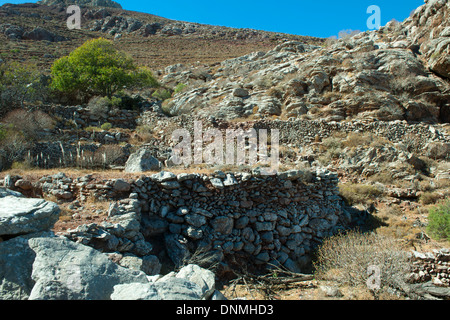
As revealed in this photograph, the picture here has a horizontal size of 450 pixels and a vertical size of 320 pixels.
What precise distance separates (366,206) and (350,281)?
5.28 metres

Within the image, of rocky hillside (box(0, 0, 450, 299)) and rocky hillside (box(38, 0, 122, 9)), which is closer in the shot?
rocky hillside (box(0, 0, 450, 299))

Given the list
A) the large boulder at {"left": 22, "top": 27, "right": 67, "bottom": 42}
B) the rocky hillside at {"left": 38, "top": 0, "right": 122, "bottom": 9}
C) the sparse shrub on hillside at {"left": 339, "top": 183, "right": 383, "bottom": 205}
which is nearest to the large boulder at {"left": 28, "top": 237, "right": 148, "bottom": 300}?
the sparse shrub on hillside at {"left": 339, "top": 183, "right": 383, "bottom": 205}

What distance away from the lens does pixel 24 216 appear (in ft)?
12.9

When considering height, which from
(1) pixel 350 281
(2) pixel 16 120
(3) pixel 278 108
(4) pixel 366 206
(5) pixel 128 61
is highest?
(5) pixel 128 61

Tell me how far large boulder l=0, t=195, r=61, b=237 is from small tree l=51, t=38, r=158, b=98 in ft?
56.7

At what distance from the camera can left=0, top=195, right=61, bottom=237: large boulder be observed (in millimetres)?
3758

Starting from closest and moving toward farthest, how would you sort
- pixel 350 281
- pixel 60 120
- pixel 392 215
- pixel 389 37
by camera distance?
pixel 350 281
pixel 392 215
pixel 60 120
pixel 389 37

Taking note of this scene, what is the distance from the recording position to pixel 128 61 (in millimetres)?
22969

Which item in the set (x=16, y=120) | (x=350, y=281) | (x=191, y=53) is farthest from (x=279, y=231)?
(x=191, y=53)

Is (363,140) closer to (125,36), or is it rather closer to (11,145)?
(11,145)

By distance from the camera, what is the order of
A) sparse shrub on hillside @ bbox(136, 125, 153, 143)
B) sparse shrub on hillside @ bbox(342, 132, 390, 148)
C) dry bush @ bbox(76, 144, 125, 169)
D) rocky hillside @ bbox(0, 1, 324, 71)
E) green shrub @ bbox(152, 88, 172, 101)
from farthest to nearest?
1. rocky hillside @ bbox(0, 1, 324, 71)
2. green shrub @ bbox(152, 88, 172, 101)
3. sparse shrub on hillside @ bbox(136, 125, 153, 143)
4. sparse shrub on hillside @ bbox(342, 132, 390, 148)
5. dry bush @ bbox(76, 144, 125, 169)

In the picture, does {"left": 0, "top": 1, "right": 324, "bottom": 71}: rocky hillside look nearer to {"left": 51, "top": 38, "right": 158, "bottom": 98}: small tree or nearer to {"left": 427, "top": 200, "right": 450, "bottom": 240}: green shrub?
{"left": 51, "top": 38, "right": 158, "bottom": 98}: small tree

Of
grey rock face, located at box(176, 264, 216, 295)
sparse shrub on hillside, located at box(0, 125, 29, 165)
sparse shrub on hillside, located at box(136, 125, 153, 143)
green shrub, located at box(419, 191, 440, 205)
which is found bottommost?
grey rock face, located at box(176, 264, 216, 295)

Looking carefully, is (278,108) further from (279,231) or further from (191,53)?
(191,53)
